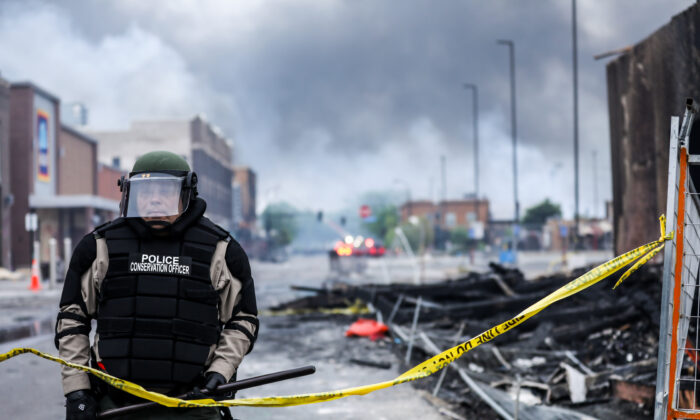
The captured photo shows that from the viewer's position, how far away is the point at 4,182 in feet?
135

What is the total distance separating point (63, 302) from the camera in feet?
10.7

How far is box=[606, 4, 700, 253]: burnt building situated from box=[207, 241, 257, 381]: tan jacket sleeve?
6.12 metres

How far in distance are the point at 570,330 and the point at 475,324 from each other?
5.37 ft

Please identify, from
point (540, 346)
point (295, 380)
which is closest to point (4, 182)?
point (295, 380)

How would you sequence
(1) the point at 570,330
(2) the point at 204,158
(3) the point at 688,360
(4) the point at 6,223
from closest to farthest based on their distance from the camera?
1. (3) the point at 688,360
2. (1) the point at 570,330
3. (4) the point at 6,223
4. (2) the point at 204,158

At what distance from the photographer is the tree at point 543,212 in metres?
114

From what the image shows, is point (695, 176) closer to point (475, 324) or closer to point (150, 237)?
point (150, 237)

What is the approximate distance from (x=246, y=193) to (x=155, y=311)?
134m

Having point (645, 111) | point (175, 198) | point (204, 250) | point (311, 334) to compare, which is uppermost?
point (645, 111)

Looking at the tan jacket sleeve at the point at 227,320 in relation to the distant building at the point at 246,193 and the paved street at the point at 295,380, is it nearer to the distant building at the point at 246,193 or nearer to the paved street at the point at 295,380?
the paved street at the point at 295,380

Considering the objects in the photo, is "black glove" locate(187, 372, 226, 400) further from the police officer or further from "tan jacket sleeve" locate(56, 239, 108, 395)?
"tan jacket sleeve" locate(56, 239, 108, 395)

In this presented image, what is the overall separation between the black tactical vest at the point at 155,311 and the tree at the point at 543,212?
113 meters

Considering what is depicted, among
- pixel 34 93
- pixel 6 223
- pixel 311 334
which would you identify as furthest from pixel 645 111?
pixel 34 93

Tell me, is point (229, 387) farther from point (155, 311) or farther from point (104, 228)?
point (104, 228)
